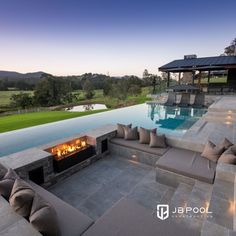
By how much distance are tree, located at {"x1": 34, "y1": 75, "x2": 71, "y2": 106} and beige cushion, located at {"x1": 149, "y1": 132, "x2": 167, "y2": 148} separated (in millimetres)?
28048

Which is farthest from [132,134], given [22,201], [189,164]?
[22,201]

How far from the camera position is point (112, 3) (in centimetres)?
1164

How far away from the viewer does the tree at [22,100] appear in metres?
26.0

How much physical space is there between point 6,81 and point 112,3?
85.1ft

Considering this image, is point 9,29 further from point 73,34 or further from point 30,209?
point 30,209

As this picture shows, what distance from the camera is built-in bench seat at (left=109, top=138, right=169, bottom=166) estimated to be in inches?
179

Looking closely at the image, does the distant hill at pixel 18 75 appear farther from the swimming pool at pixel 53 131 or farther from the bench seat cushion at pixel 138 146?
the bench seat cushion at pixel 138 146

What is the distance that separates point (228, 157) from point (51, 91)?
A: 1231 inches

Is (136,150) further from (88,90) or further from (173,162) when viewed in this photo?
(88,90)

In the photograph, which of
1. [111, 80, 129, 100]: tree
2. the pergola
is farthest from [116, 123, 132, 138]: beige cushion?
[111, 80, 129, 100]: tree

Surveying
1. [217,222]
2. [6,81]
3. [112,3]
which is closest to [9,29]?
[112,3]

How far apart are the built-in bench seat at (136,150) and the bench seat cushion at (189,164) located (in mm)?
365

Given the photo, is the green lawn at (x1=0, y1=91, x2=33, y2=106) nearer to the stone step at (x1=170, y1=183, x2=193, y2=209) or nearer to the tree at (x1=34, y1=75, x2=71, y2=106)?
the tree at (x1=34, y1=75, x2=71, y2=106)

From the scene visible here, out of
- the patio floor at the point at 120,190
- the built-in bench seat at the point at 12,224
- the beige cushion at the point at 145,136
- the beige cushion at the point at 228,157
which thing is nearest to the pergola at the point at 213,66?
the beige cushion at the point at 145,136
